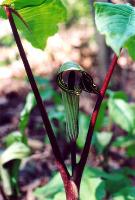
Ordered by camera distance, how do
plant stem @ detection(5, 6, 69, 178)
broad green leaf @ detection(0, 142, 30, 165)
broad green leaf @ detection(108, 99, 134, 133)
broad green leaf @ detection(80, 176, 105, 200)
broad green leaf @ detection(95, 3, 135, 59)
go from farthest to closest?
broad green leaf @ detection(108, 99, 134, 133) → broad green leaf @ detection(0, 142, 30, 165) → broad green leaf @ detection(80, 176, 105, 200) → plant stem @ detection(5, 6, 69, 178) → broad green leaf @ detection(95, 3, 135, 59)

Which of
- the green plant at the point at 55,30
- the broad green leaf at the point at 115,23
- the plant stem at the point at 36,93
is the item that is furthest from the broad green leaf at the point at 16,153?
the broad green leaf at the point at 115,23

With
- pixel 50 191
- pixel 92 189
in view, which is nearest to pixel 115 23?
pixel 92 189

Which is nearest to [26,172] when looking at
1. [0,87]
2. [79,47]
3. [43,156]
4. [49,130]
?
[43,156]

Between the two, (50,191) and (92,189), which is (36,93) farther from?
(50,191)

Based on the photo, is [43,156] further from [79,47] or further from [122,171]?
[79,47]

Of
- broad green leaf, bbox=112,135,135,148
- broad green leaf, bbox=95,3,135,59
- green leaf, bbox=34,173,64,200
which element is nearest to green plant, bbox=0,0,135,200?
broad green leaf, bbox=95,3,135,59

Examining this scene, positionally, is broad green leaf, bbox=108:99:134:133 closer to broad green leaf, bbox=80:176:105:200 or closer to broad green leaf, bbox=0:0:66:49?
broad green leaf, bbox=80:176:105:200

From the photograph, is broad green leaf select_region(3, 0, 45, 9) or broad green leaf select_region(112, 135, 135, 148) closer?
broad green leaf select_region(3, 0, 45, 9)

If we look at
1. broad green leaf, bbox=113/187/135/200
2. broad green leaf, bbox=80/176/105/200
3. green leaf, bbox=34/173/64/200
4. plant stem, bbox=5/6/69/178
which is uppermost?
plant stem, bbox=5/6/69/178
